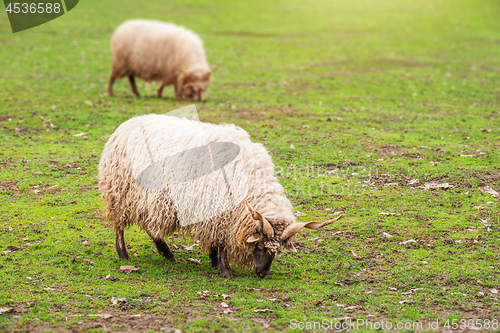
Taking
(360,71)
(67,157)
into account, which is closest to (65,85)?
(67,157)

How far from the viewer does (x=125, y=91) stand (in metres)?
17.5

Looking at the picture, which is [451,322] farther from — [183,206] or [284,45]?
[284,45]

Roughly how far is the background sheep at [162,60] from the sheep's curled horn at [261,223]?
404 inches

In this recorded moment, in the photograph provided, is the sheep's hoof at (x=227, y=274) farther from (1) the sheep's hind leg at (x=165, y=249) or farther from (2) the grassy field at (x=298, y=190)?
(1) the sheep's hind leg at (x=165, y=249)

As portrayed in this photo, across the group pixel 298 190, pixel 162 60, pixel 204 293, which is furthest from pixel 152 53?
pixel 204 293

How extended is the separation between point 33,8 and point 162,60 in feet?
52.4

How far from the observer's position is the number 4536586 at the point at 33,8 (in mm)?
28006

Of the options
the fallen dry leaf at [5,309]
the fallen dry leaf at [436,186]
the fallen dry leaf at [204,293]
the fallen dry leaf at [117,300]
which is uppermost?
the fallen dry leaf at [5,309]

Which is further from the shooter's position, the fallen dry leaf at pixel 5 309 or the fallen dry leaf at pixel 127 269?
the fallen dry leaf at pixel 127 269

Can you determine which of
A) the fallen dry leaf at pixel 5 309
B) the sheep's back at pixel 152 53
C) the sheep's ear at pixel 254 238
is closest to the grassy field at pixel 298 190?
the fallen dry leaf at pixel 5 309

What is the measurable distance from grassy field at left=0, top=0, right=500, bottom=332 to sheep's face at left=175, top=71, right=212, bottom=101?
1.52 feet

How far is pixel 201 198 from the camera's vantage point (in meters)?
6.89

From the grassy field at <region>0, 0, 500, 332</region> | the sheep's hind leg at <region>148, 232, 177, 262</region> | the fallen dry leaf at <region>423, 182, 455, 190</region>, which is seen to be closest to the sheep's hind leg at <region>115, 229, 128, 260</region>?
the grassy field at <region>0, 0, 500, 332</region>

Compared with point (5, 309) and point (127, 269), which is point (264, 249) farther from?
point (5, 309)
